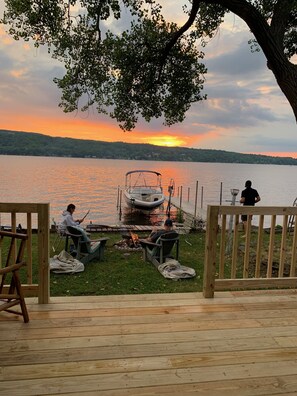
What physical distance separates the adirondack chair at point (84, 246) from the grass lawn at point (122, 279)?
0.62 ft

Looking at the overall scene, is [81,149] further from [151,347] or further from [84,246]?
[151,347]

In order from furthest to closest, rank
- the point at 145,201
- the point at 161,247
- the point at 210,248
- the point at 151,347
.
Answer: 1. the point at 145,201
2. the point at 161,247
3. the point at 210,248
4. the point at 151,347

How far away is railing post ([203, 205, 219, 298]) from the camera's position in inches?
142

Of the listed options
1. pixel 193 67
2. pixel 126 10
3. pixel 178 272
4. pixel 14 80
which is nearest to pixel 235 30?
pixel 193 67

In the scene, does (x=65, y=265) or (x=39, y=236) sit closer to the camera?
(x=39, y=236)

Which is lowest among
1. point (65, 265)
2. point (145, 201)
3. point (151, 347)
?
point (145, 201)

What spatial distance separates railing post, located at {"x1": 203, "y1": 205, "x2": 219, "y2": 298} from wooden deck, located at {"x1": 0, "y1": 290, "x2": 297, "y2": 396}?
0.51 ft

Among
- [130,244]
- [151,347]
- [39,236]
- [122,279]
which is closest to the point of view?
[151,347]

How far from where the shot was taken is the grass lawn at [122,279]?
17.8 ft

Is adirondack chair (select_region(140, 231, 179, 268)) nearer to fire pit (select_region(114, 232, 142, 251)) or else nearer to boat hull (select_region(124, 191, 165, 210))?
fire pit (select_region(114, 232, 142, 251))

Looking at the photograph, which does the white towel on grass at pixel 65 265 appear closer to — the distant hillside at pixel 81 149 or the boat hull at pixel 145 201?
the boat hull at pixel 145 201

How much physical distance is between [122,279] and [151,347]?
137 inches

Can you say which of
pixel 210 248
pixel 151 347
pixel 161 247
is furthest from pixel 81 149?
pixel 151 347

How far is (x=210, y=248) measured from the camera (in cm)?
368
